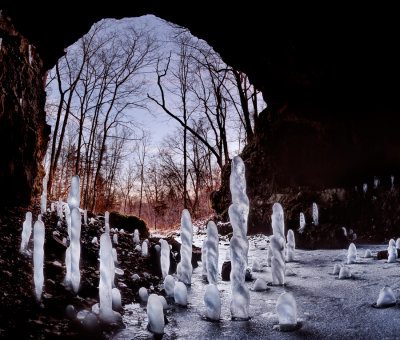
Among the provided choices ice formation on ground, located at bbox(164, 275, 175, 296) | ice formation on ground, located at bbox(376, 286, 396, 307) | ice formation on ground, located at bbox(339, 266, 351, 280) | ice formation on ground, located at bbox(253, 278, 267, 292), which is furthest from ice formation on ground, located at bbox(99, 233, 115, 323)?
ice formation on ground, located at bbox(339, 266, 351, 280)

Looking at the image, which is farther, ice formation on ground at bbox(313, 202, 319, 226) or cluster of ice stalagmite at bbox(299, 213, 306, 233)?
ice formation on ground at bbox(313, 202, 319, 226)

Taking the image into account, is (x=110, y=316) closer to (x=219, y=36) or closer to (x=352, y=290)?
(x=352, y=290)

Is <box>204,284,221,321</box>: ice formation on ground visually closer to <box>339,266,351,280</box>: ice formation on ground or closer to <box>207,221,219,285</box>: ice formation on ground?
<box>207,221,219,285</box>: ice formation on ground

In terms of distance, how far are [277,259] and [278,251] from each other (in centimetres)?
15

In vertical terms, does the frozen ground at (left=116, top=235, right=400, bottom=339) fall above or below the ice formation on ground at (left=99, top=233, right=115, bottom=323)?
below

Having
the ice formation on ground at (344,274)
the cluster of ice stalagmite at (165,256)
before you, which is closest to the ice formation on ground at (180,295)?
the cluster of ice stalagmite at (165,256)

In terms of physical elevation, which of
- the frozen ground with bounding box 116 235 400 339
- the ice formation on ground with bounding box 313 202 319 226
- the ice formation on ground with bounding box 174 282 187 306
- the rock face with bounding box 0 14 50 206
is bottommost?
the frozen ground with bounding box 116 235 400 339

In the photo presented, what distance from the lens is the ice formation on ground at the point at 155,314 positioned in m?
2.24

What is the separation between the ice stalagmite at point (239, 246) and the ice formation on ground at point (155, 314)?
0.65m

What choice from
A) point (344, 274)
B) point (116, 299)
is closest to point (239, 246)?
point (116, 299)

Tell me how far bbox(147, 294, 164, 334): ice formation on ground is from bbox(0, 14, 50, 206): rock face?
443 centimetres

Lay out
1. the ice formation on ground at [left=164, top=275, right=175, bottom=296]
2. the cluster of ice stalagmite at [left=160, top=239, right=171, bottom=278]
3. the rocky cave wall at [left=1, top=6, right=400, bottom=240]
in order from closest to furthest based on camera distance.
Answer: the ice formation on ground at [left=164, top=275, right=175, bottom=296], the cluster of ice stalagmite at [left=160, top=239, right=171, bottom=278], the rocky cave wall at [left=1, top=6, right=400, bottom=240]

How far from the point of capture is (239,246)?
2.61 meters

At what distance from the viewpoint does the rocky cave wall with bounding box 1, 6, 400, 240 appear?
315 inches
